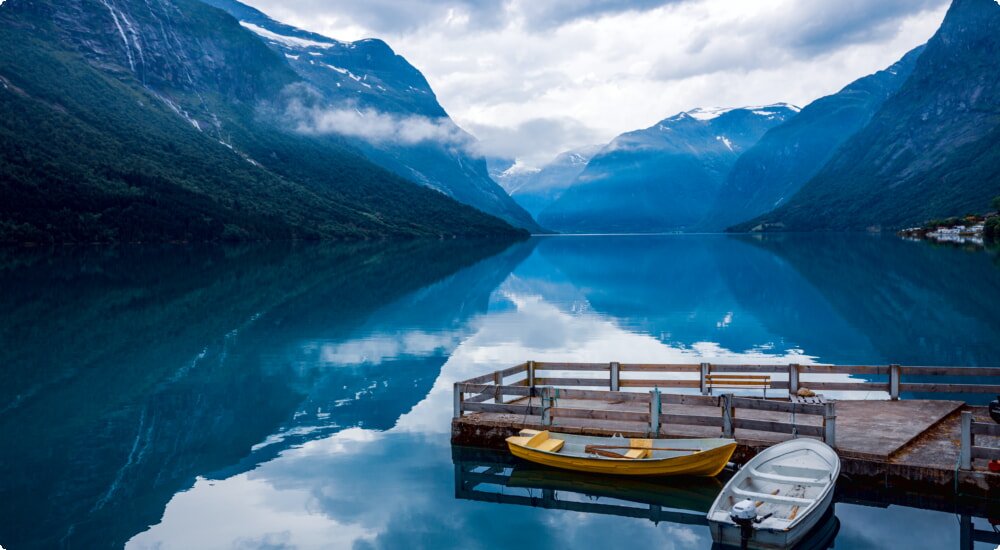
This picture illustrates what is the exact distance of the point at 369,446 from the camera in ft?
60.1

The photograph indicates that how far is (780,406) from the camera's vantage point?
48.9 ft

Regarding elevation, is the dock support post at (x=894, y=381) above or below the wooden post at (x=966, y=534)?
above

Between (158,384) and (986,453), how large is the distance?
78.6 ft

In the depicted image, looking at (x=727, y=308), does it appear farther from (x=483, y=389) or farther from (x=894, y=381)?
(x=483, y=389)

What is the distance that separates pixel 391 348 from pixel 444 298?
20019 millimetres

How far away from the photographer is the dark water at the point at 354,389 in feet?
43.4

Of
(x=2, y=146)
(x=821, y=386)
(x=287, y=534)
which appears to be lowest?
(x=287, y=534)

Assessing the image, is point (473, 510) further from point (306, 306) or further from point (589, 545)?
point (306, 306)

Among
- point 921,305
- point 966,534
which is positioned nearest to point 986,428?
point 966,534

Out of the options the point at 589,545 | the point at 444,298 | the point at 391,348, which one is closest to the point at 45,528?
the point at 589,545

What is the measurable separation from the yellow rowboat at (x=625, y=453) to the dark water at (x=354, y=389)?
46cm

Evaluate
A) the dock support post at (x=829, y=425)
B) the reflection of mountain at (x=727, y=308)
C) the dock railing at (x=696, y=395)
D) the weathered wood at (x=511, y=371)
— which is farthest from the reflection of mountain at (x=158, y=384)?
the dock support post at (x=829, y=425)

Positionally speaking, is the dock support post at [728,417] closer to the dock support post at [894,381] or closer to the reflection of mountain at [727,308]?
the dock support post at [894,381]

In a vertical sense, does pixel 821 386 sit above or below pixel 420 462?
above
